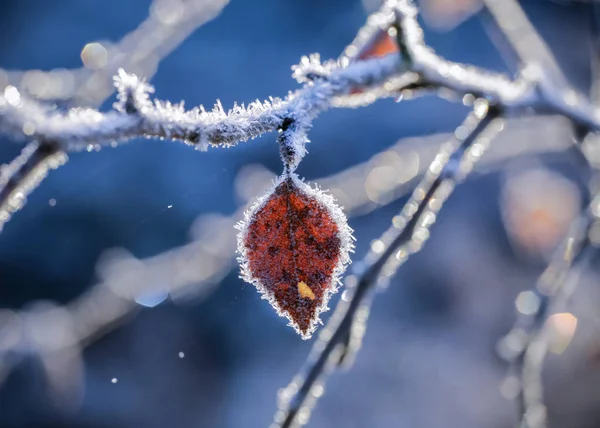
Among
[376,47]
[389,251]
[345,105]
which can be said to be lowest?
[389,251]

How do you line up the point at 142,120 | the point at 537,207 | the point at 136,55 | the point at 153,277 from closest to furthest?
the point at 142,120 → the point at 136,55 → the point at 153,277 → the point at 537,207

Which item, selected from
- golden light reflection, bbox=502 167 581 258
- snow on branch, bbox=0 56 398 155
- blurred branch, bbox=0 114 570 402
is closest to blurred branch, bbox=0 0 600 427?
snow on branch, bbox=0 56 398 155

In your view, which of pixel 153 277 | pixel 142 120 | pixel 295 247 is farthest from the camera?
pixel 153 277

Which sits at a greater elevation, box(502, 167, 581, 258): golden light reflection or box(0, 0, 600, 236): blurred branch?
box(502, 167, 581, 258): golden light reflection

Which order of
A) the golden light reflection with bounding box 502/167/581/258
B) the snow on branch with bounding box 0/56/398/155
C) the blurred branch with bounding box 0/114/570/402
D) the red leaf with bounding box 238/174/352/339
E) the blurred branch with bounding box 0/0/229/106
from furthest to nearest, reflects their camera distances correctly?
the golden light reflection with bounding box 502/167/581/258 < the blurred branch with bounding box 0/114/570/402 < the blurred branch with bounding box 0/0/229/106 < the red leaf with bounding box 238/174/352/339 < the snow on branch with bounding box 0/56/398/155

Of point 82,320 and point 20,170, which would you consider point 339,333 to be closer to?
point 20,170

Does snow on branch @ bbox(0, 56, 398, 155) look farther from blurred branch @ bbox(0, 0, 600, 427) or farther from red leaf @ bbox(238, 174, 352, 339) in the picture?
red leaf @ bbox(238, 174, 352, 339)

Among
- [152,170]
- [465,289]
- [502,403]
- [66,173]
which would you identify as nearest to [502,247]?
[465,289]

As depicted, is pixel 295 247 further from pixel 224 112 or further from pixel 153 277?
pixel 153 277

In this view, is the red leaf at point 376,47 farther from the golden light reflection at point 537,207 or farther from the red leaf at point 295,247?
the golden light reflection at point 537,207

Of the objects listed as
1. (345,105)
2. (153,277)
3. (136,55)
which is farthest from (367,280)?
(153,277)
